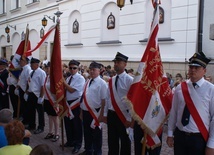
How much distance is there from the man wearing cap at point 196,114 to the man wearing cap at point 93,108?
1.90 m

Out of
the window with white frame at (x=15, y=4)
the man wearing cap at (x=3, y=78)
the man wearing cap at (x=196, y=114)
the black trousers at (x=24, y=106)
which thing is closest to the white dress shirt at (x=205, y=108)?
the man wearing cap at (x=196, y=114)

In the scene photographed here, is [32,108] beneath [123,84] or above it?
beneath

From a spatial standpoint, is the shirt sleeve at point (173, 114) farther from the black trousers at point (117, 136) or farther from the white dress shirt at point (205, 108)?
the black trousers at point (117, 136)

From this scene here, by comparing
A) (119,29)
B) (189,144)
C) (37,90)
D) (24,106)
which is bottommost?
(24,106)

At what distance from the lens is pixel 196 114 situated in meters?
3.42

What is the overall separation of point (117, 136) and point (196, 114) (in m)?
1.65

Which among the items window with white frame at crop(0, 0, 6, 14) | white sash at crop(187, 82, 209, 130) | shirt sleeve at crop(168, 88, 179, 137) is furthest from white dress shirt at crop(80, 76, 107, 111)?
window with white frame at crop(0, 0, 6, 14)

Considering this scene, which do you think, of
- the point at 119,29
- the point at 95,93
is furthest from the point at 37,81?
the point at 119,29

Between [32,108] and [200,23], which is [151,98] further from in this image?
[200,23]

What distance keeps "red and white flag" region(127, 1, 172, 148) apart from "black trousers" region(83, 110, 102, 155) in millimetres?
1497

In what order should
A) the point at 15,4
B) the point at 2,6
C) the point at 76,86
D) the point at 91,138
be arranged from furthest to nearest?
the point at 2,6
the point at 15,4
the point at 76,86
the point at 91,138

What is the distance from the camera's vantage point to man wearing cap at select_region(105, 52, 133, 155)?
456cm

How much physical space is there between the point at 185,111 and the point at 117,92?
1386 mm

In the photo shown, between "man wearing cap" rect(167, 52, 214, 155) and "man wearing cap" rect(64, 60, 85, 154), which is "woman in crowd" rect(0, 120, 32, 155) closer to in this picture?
"man wearing cap" rect(167, 52, 214, 155)
